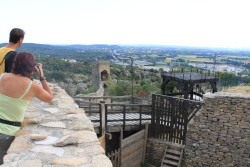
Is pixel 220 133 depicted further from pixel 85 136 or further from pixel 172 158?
pixel 85 136

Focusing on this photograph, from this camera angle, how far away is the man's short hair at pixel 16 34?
2719 millimetres

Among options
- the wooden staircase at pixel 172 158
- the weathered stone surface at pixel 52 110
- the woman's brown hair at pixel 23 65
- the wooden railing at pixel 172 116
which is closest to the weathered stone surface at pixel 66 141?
the woman's brown hair at pixel 23 65

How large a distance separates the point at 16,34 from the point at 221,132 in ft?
20.1

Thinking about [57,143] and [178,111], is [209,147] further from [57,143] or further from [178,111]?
[57,143]

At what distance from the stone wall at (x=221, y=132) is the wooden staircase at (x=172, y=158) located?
0.35m

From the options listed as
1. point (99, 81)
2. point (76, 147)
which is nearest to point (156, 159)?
point (76, 147)

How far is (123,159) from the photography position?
6.65m

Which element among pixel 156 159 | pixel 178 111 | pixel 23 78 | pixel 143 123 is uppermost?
pixel 23 78

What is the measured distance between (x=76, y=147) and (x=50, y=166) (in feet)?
1.33

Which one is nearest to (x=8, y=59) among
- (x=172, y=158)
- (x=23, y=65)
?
(x=23, y=65)

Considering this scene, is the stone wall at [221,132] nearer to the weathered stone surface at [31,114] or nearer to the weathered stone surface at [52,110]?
the weathered stone surface at [52,110]

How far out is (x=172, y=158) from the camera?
6.89 m

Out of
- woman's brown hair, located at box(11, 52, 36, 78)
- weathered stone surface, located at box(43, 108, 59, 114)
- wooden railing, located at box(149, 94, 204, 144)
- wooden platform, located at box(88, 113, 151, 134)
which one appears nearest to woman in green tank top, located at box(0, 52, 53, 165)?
woman's brown hair, located at box(11, 52, 36, 78)

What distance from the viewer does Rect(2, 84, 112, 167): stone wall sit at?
1873 mm
